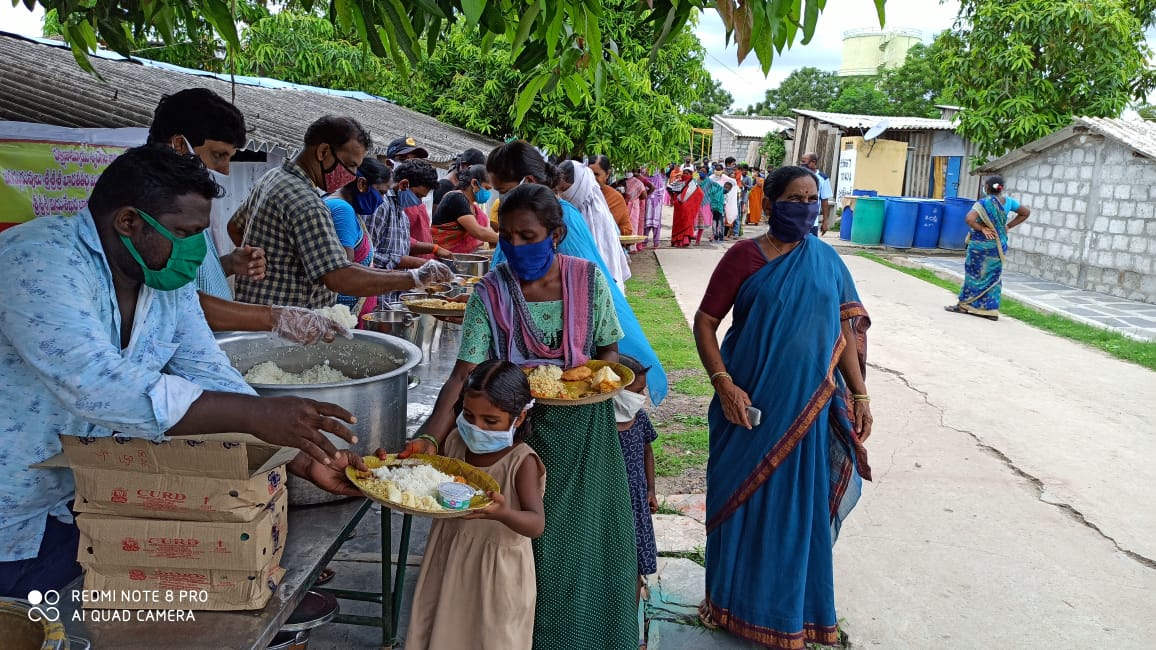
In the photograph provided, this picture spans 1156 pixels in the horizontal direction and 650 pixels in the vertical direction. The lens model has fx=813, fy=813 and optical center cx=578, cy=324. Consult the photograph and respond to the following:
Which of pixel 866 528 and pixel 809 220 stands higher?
pixel 809 220

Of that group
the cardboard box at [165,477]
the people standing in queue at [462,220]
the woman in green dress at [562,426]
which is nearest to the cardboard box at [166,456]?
the cardboard box at [165,477]

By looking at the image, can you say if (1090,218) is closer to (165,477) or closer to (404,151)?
(404,151)

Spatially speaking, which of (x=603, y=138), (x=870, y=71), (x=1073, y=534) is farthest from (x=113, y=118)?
(x=870, y=71)

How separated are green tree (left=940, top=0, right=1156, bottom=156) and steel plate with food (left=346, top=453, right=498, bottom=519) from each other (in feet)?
53.0

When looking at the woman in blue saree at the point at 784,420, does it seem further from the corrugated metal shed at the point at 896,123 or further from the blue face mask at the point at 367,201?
the corrugated metal shed at the point at 896,123

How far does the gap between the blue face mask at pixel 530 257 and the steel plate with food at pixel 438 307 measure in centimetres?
129

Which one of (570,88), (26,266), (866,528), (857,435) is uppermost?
(570,88)

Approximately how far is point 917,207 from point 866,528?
14.7 meters

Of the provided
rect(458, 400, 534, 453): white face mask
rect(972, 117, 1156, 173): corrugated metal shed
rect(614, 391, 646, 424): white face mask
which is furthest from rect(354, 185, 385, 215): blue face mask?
rect(972, 117, 1156, 173): corrugated metal shed

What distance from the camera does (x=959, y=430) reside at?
621 cm

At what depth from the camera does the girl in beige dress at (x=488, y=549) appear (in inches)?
93.7

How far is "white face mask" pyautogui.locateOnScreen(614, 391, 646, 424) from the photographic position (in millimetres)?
2928

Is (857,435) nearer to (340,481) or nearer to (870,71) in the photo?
(340,481)

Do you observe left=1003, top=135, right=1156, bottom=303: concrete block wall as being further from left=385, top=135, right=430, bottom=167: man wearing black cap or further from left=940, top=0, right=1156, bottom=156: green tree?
left=385, top=135, right=430, bottom=167: man wearing black cap
